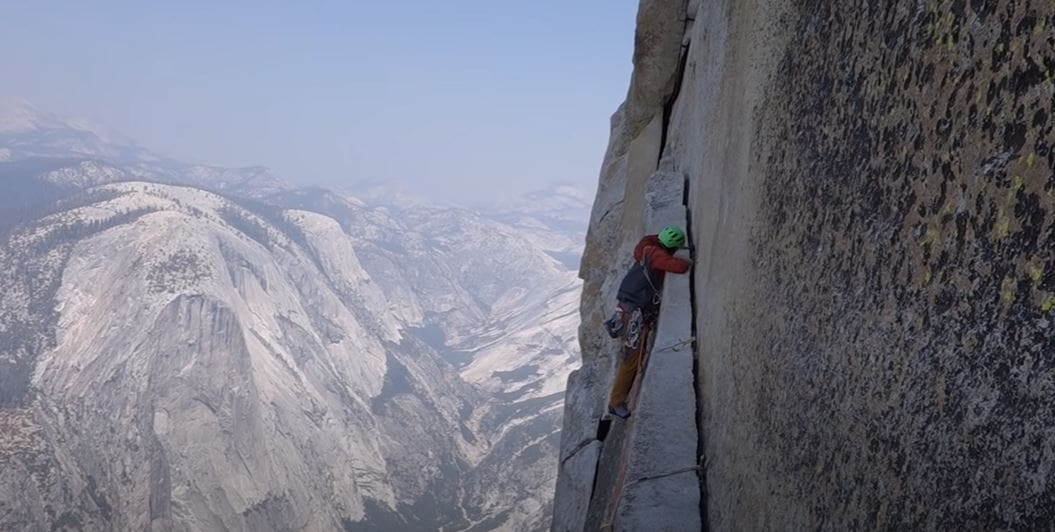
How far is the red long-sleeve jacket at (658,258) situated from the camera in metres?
8.06

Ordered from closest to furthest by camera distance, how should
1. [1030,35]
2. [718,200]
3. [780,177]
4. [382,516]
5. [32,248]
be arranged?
[1030,35] → [780,177] → [718,200] → [382,516] → [32,248]

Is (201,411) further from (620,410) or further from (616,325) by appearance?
(620,410)

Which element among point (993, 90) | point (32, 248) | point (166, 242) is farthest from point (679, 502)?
point (32, 248)

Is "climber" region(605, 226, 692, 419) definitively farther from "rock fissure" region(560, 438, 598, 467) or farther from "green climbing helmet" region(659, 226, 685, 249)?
"rock fissure" region(560, 438, 598, 467)


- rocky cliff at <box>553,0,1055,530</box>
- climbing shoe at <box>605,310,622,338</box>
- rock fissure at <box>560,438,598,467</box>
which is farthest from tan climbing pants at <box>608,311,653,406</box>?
rocky cliff at <box>553,0,1055,530</box>

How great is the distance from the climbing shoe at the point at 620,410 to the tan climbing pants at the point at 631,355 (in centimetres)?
Answer: 4

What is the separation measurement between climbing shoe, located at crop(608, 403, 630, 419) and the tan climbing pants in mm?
44

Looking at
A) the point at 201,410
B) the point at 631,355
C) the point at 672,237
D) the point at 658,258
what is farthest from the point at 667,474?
the point at 201,410

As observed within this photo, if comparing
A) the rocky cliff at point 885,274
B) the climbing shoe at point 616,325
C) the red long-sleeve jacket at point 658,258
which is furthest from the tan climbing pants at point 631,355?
the rocky cliff at point 885,274

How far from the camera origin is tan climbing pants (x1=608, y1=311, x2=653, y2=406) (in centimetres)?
864

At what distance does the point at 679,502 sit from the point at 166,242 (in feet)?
544

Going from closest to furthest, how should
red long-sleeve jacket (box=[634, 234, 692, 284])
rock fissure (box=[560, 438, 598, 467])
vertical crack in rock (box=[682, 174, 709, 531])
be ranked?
vertical crack in rock (box=[682, 174, 709, 531]) < red long-sleeve jacket (box=[634, 234, 692, 284]) < rock fissure (box=[560, 438, 598, 467])

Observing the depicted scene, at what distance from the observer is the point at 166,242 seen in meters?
154

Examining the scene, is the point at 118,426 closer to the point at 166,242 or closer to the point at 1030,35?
the point at 166,242
